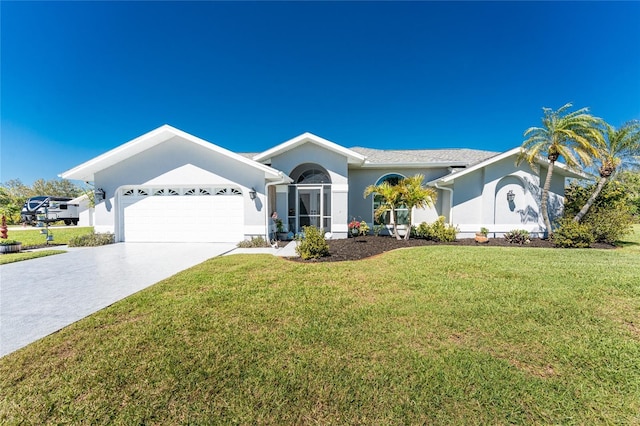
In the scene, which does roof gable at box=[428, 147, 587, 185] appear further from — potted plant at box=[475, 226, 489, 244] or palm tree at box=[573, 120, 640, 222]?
potted plant at box=[475, 226, 489, 244]

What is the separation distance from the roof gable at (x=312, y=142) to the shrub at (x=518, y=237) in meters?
8.64

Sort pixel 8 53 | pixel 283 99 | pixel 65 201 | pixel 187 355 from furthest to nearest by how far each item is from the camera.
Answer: pixel 65 201 → pixel 283 99 → pixel 8 53 → pixel 187 355

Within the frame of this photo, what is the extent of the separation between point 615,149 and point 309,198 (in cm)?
1535

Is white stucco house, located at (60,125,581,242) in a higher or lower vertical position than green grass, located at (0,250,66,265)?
higher

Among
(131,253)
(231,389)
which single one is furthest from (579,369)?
(131,253)

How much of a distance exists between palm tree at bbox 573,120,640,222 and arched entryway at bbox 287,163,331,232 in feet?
41.4

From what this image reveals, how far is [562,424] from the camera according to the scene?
235 centimetres

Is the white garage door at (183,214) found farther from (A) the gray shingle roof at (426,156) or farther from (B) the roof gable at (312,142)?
(A) the gray shingle roof at (426,156)

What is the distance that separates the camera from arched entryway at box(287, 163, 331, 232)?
1382 centimetres

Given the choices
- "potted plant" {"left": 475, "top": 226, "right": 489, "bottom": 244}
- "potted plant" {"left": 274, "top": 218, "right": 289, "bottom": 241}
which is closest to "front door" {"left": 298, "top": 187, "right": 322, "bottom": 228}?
"potted plant" {"left": 274, "top": 218, "right": 289, "bottom": 241}

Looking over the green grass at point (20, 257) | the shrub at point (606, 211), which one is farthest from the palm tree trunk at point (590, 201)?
the green grass at point (20, 257)

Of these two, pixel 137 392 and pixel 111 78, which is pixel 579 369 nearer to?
A: pixel 137 392

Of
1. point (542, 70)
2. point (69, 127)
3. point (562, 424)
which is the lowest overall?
point (562, 424)

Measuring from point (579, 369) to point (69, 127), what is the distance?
3389 centimetres
